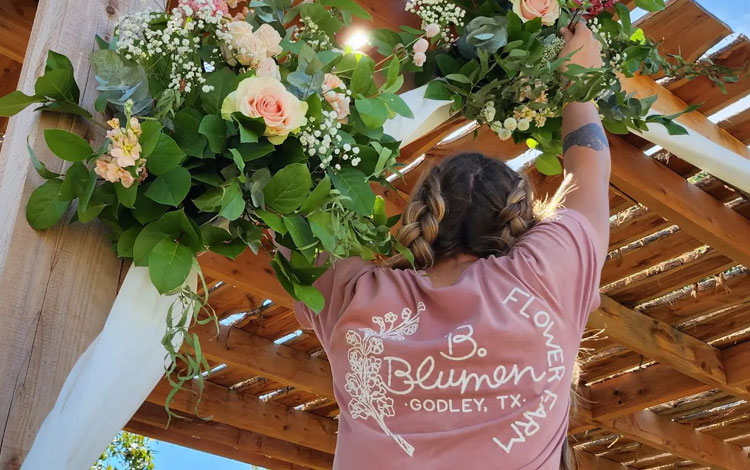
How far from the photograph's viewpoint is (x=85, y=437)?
1104 mm

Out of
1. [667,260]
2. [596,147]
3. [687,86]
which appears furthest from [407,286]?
[667,260]

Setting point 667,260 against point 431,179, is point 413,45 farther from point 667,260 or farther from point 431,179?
point 667,260

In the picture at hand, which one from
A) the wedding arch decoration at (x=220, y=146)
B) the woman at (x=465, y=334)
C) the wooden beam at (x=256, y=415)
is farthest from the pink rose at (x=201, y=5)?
the wooden beam at (x=256, y=415)

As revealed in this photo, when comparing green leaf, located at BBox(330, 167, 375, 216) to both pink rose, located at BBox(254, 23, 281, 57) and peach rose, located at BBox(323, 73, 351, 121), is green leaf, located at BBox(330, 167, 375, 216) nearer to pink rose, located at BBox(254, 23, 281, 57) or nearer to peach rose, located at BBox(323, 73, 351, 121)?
peach rose, located at BBox(323, 73, 351, 121)

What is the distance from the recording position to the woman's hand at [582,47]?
1754 millimetres

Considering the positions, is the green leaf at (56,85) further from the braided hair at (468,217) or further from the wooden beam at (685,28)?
the wooden beam at (685,28)

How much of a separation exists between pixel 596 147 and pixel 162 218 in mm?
812

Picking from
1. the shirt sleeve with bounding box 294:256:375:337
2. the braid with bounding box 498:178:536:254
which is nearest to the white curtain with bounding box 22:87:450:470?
the shirt sleeve with bounding box 294:256:375:337

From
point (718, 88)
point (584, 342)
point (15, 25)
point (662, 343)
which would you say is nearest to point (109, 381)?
point (15, 25)

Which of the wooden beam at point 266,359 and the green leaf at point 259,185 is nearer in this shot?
the green leaf at point 259,185

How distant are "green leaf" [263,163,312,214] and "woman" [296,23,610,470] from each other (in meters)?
0.20

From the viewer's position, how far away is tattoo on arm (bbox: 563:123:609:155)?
158 centimetres

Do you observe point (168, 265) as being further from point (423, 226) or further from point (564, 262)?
point (564, 262)

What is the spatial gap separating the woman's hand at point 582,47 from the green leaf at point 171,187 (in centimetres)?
89
